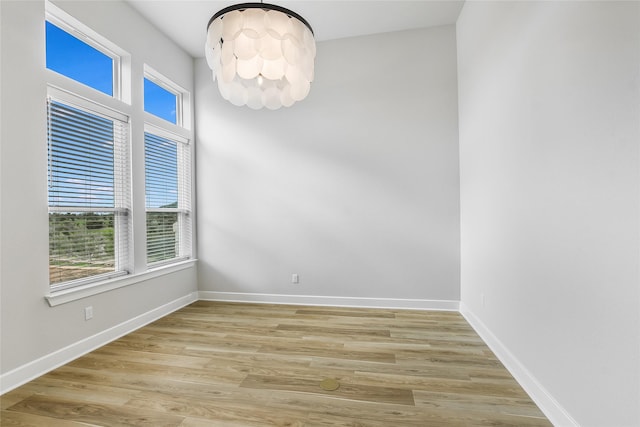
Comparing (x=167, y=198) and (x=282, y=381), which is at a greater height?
(x=167, y=198)

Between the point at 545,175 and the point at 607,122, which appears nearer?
the point at 607,122

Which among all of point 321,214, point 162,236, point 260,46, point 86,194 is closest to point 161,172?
point 162,236

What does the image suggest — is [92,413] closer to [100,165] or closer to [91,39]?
[100,165]

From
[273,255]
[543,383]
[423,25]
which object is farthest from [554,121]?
[273,255]

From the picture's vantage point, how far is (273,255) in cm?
389

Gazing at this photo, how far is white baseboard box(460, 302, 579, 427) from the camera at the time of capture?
5.21 ft

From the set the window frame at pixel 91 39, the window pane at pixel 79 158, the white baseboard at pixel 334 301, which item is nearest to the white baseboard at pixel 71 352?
the white baseboard at pixel 334 301

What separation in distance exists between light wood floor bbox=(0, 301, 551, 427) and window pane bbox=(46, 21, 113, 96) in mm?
2364

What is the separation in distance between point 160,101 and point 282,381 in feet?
11.2

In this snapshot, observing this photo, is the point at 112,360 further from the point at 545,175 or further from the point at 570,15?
the point at 570,15

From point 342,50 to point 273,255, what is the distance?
270cm

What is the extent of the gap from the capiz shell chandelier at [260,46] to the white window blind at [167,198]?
1.92m

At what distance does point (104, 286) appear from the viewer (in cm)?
271

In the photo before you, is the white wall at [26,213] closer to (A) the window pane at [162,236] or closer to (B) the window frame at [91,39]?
(B) the window frame at [91,39]
